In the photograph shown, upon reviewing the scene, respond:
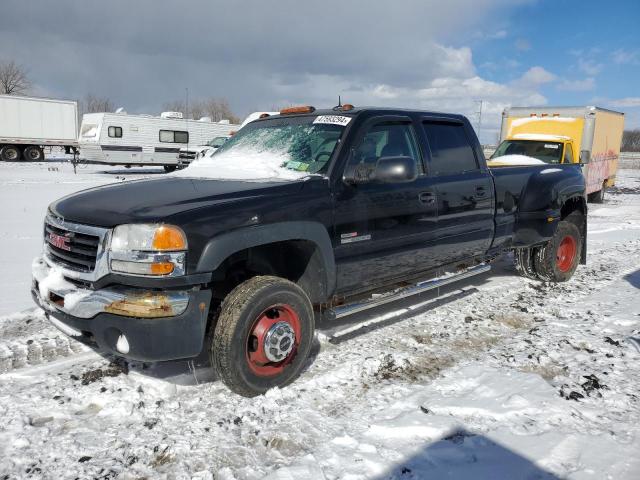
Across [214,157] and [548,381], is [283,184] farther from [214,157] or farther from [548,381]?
[548,381]

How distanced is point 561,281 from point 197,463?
5.21 meters

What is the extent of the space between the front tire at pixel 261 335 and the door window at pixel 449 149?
191 cm

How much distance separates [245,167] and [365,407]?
200 centimetres

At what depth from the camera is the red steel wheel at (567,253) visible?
20.6ft

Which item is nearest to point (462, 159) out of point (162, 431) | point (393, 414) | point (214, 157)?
point (214, 157)

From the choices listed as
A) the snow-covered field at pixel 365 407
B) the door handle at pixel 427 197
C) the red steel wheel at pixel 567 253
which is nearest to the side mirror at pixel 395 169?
the door handle at pixel 427 197

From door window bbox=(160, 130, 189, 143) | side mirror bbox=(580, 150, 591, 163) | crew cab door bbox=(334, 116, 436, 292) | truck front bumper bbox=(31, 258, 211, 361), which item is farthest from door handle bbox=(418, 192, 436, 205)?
door window bbox=(160, 130, 189, 143)

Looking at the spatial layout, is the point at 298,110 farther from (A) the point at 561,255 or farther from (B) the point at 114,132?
(B) the point at 114,132

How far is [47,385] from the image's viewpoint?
3.31 meters

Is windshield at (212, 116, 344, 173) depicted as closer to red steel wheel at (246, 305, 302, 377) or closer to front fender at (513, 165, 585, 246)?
red steel wheel at (246, 305, 302, 377)

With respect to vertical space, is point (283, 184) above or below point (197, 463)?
above

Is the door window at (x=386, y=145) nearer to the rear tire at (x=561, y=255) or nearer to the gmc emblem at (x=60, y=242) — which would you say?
the gmc emblem at (x=60, y=242)

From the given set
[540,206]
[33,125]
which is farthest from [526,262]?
[33,125]

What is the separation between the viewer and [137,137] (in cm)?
2345
